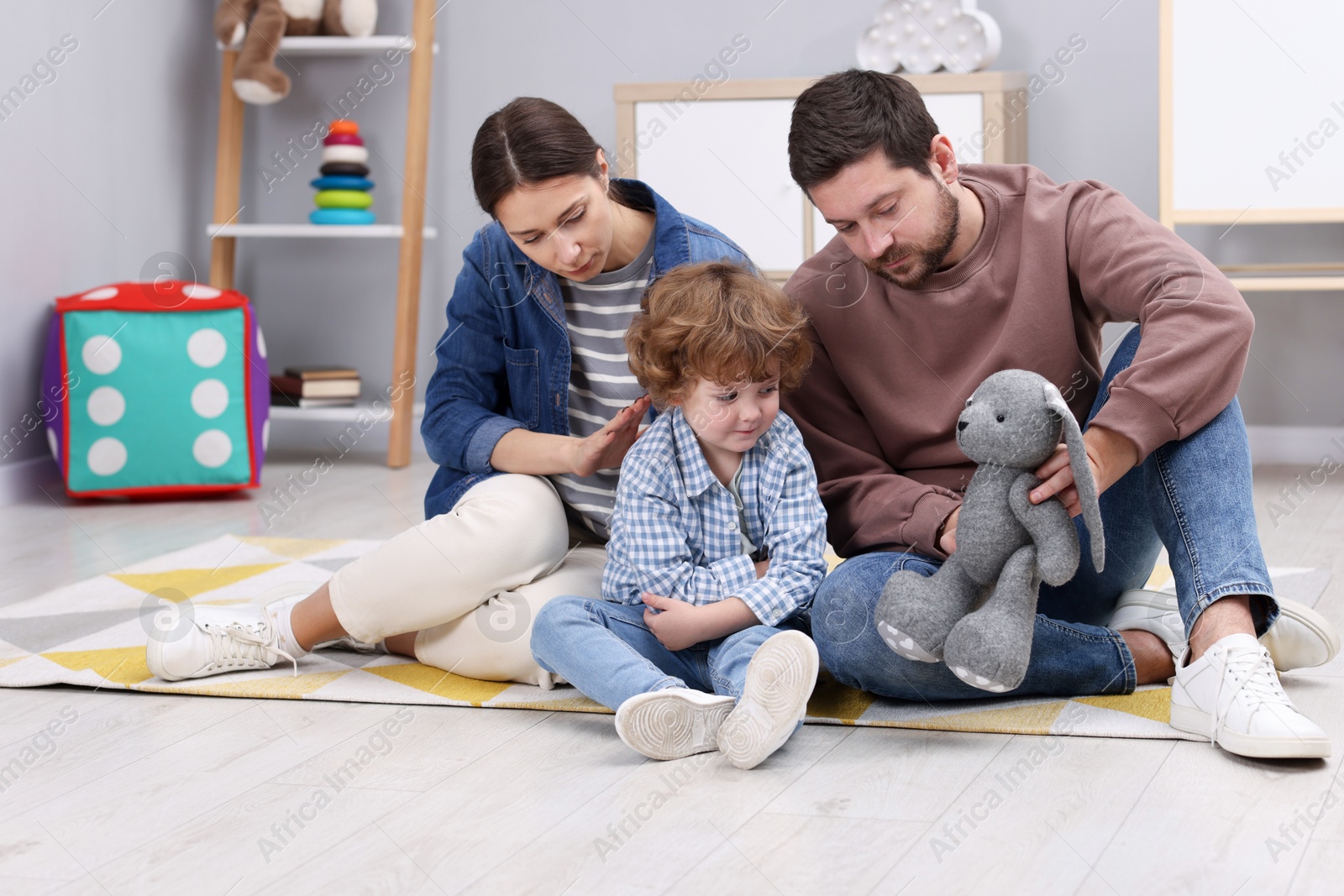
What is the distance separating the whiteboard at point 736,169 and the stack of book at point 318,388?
890 mm

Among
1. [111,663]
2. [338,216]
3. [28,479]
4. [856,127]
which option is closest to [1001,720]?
[856,127]

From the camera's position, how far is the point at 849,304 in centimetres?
128

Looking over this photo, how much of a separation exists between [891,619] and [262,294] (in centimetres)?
271

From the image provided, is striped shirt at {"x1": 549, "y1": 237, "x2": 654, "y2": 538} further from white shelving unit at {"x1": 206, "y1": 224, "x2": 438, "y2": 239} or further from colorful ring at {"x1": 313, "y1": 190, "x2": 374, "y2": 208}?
colorful ring at {"x1": 313, "y1": 190, "x2": 374, "y2": 208}

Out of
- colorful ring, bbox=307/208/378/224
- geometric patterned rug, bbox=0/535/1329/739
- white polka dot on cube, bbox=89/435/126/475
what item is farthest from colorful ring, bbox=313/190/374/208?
geometric patterned rug, bbox=0/535/1329/739

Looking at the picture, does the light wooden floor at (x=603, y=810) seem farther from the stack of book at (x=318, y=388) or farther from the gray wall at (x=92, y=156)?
the stack of book at (x=318, y=388)

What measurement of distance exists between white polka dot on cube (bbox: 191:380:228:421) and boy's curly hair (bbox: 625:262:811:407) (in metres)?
1.59

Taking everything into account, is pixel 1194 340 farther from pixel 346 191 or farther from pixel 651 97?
pixel 346 191

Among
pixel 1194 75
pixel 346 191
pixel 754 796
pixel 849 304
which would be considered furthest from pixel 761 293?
pixel 346 191

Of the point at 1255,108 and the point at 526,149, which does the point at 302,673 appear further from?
the point at 1255,108

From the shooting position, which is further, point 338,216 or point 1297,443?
point 338,216

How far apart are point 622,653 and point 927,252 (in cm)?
46

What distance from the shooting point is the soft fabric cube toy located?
2.50 m

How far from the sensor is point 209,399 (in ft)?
8.42
